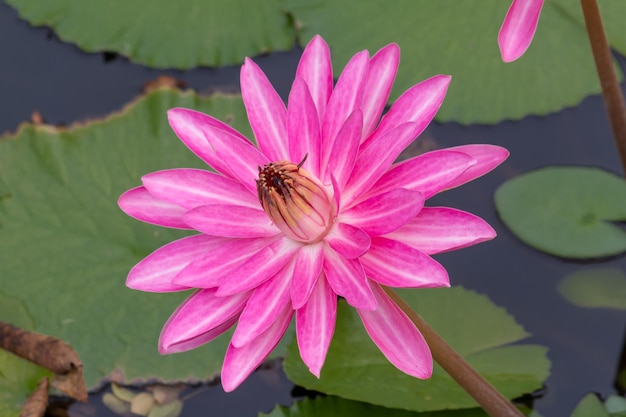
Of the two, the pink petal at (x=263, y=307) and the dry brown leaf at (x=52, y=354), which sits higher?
the pink petal at (x=263, y=307)

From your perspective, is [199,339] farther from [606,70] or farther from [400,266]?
[606,70]

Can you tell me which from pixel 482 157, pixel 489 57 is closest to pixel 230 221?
pixel 482 157

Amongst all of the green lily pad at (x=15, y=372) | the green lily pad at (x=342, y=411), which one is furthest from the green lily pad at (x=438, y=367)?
the green lily pad at (x=15, y=372)

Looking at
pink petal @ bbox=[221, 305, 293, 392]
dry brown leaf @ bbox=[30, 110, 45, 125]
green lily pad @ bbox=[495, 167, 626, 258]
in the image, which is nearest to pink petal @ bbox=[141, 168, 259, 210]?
pink petal @ bbox=[221, 305, 293, 392]

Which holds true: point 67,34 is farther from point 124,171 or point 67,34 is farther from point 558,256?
point 558,256

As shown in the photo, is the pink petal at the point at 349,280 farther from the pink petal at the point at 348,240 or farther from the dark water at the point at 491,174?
the dark water at the point at 491,174

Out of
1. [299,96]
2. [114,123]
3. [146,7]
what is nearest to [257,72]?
[299,96]
